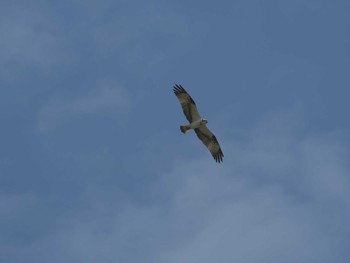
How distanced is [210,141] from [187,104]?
14.1 ft

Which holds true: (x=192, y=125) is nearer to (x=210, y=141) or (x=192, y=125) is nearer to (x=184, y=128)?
(x=184, y=128)

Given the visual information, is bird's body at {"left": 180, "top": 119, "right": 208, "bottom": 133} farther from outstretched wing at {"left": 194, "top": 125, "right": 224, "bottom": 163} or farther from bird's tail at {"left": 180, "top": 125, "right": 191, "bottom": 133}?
outstretched wing at {"left": 194, "top": 125, "right": 224, "bottom": 163}

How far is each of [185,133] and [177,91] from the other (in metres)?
3.03

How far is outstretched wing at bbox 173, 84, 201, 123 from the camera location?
79.6 meters

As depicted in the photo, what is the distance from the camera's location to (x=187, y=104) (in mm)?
80000

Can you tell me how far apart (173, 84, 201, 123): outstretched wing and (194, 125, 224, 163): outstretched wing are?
1348 millimetres

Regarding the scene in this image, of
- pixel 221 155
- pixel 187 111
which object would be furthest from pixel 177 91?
pixel 221 155

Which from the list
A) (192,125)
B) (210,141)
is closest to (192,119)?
(192,125)

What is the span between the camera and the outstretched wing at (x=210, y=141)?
81812 millimetres

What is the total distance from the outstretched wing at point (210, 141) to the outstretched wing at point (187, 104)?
135cm

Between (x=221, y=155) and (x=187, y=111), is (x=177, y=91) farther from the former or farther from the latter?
(x=221, y=155)

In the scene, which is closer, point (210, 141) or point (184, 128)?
point (184, 128)

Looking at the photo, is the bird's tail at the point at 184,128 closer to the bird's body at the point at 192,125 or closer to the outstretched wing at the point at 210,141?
the bird's body at the point at 192,125

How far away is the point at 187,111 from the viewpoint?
80.2 meters
